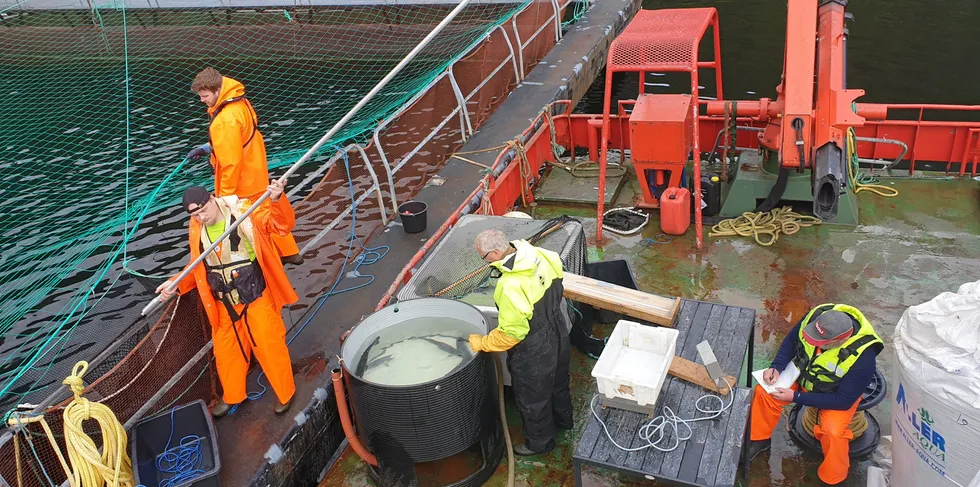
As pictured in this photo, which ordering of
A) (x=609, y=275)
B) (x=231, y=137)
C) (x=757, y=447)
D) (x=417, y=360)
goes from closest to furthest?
(x=417, y=360), (x=757, y=447), (x=231, y=137), (x=609, y=275)

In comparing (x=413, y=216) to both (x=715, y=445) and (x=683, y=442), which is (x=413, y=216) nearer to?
(x=683, y=442)

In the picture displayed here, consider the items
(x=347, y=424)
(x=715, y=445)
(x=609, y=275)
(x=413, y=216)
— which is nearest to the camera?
(x=715, y=445)

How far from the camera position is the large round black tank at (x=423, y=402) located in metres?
4.38

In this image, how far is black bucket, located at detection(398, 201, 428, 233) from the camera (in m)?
7.11

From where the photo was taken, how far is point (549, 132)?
31.7 feet

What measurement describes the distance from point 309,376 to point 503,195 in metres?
3.57

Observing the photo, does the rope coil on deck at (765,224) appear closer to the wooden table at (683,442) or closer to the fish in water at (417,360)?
the wooden table at (683,442)

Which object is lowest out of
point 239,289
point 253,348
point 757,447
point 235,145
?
point 757,447

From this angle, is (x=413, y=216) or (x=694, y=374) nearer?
(x=694, y=374)

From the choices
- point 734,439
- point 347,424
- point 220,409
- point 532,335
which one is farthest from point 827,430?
point 220,409

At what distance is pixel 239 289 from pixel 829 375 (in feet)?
12.1

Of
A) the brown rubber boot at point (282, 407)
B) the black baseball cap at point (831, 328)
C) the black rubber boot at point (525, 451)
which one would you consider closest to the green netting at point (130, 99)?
the brown rubber boot at point (282, 407)

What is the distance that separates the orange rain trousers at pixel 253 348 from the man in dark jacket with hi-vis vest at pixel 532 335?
1.48 metres

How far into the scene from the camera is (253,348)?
5.11m
